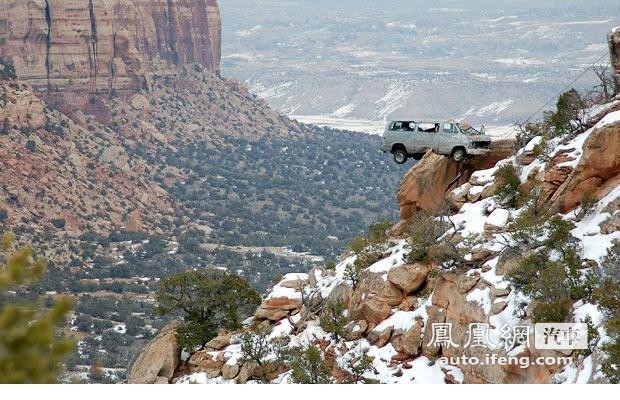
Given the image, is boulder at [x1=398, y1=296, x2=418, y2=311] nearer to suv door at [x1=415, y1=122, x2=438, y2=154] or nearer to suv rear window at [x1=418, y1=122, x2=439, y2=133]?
suv door at [x1=415, y1=122, x2=438, y2=154]

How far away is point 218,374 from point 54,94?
86684 millimetres

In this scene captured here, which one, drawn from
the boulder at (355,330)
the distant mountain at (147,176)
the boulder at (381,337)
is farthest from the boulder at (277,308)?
the distant mountain at (147,176)

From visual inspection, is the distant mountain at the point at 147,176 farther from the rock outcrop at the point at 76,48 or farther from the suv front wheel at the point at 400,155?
the suv front wheel at the point at 400,155

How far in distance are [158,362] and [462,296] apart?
8352mm

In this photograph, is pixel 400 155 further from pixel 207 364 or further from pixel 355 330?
pixel 207 364

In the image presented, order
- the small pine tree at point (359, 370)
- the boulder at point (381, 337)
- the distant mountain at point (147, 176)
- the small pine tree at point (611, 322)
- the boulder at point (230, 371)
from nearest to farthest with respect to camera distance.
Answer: the small pine tree at point (611, 322), the small pine tree at point (359, 370), the boulder at point (381, 337), the boulder at point (230, 371), the distant mountain at point (147, 176)

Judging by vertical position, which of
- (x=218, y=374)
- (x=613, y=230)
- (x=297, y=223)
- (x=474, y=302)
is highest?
(x=613, y=230)

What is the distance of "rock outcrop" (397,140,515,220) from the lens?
29562 millimetres

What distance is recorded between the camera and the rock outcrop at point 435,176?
29.6 meters

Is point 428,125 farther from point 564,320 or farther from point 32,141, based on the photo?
point 32,141

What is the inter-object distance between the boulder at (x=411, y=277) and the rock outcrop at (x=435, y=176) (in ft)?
14.5

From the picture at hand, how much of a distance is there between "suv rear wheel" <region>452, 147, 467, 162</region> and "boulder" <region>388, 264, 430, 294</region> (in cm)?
513

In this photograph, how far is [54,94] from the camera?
109 m
